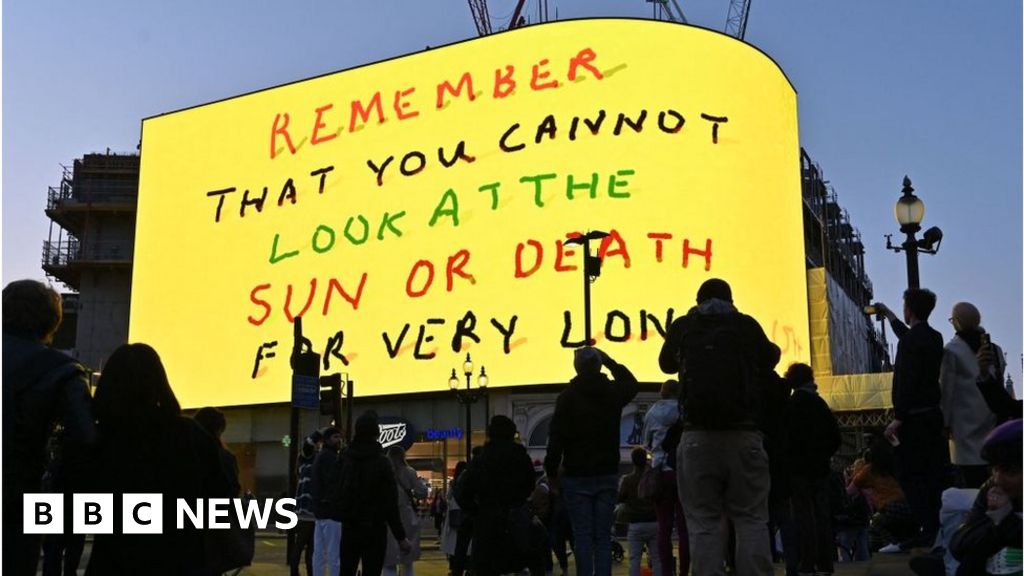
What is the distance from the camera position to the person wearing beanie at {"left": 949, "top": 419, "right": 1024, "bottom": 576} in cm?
493

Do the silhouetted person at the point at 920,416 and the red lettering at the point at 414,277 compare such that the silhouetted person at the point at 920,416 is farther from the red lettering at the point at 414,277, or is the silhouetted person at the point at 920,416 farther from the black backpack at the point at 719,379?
the red lettering at the point at 414,277

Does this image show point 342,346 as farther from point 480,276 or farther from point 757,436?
point 757,436

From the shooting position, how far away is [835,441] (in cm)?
852

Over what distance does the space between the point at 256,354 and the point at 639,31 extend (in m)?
17.3

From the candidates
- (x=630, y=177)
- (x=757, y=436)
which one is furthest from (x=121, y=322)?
(x=757, y=436)

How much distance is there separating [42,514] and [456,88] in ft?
111

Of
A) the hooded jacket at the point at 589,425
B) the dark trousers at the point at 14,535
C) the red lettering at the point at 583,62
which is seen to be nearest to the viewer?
the dark trousers at the point at 14,535

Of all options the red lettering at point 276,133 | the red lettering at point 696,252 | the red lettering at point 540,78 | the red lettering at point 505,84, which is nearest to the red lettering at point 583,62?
the red lettering at point 540,78

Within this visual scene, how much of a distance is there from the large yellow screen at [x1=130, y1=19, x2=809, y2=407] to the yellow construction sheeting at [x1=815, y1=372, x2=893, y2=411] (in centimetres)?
430

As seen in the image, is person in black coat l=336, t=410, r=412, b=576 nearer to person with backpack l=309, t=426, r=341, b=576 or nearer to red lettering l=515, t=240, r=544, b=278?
person with backpack l=309, t=426, r=341, b=576

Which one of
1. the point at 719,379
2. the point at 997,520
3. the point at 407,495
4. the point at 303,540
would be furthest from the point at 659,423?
the point at 303,540

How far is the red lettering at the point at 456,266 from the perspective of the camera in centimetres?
3597

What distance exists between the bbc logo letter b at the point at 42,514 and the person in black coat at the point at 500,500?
394cm

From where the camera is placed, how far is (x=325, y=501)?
1018cm
